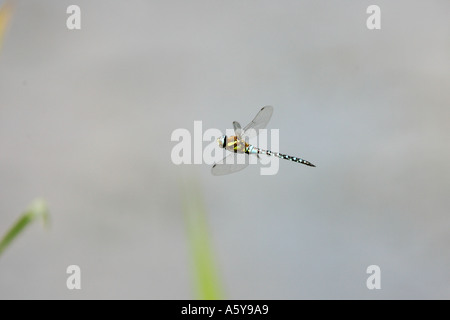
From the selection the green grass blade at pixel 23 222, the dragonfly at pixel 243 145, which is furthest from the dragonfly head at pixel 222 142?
the green grass blade at pixel 23 222

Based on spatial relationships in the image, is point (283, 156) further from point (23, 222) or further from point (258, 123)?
point (23, 222)

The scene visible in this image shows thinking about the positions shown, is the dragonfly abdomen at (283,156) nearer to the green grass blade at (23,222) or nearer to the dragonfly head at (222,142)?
the dragonfly head at (222,142)

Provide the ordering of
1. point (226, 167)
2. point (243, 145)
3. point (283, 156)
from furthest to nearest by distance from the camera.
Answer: point (283, 156) < point (243, 145) < point (226, 167)

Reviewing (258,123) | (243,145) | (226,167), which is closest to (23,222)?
(226,167)

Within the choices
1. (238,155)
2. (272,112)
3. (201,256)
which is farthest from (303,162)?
(201,256)

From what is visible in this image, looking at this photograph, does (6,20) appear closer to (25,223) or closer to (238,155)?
(25,223)
